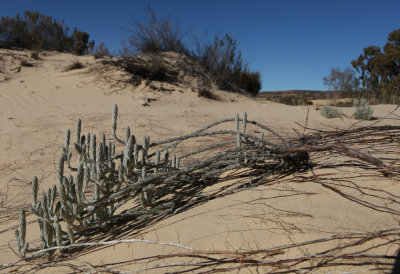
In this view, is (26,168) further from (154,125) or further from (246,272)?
(246,272)

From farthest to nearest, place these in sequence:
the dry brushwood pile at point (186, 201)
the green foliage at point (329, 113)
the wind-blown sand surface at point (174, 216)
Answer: the green foliage at point (329, 113)
the wind-blown sand surface at point (174, 216)
the dry brushwood pile at point (186, 201)

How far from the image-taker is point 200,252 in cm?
129

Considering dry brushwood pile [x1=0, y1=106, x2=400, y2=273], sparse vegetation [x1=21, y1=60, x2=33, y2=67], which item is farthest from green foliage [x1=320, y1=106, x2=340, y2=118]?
sparse vegetation [x1=21, y1=60, x2=33, y2=67]

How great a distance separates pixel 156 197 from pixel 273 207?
Result: 89 cm

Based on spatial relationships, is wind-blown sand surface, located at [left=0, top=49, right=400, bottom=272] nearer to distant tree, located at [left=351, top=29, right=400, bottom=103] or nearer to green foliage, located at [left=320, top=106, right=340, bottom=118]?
green foliage, located at [left=320, top=106, right=340, bottom=118]

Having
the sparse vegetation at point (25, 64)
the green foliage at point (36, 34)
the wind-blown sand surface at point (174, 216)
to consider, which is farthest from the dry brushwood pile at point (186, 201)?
the green foliage at point (36, 34)

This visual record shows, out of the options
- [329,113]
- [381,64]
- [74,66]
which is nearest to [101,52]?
[74,66]

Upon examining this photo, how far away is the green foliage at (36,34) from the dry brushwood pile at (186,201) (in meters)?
12.0

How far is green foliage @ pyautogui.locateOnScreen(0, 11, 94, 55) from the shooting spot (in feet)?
41.3

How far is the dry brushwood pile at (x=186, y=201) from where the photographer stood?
1.19 m

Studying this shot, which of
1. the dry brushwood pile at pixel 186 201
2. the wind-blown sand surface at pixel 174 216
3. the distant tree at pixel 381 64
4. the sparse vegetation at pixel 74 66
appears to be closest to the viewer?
the dry brushwood pile at pixel 186 201

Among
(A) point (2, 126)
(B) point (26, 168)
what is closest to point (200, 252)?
(B) point (26, 168)

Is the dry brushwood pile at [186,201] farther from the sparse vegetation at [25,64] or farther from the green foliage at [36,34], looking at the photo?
the green foliage at [36,34]

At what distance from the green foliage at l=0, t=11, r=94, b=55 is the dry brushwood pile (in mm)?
11982
